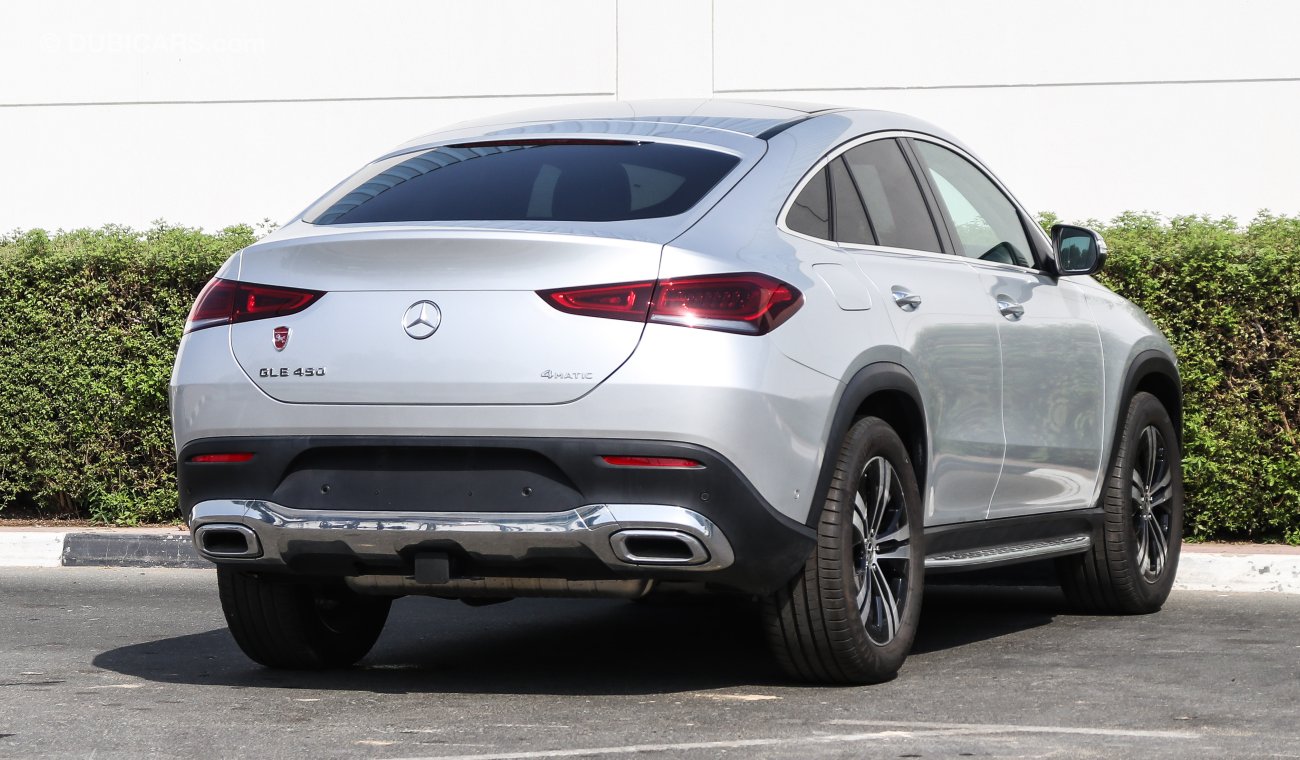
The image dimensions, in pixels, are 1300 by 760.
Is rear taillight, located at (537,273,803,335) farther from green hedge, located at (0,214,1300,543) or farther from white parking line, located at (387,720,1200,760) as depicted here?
green hedge, located at (0,214,1300,543)

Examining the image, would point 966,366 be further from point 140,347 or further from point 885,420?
point 140,347

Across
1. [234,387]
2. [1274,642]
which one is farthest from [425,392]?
[1274,642]

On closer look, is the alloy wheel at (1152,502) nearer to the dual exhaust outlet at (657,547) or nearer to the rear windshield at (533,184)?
the rear windshield at (533,184)

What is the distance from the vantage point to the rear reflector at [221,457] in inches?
194

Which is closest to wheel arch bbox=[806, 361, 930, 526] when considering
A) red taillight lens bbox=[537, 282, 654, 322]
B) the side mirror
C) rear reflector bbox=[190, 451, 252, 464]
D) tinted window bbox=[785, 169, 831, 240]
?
tinted window bbox=[785, 169, 831, 240]

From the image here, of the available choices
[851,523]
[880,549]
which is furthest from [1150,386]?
[851,523]

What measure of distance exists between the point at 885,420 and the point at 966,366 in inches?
17.8

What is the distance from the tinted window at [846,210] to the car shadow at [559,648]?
1.11m

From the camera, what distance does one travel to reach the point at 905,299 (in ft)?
17.9

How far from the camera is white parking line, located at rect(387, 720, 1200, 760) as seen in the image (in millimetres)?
4316

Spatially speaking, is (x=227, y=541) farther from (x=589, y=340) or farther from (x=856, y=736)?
(x=856, y=736)

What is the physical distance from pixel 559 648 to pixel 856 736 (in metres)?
1.98

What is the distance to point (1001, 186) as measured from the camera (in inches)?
263

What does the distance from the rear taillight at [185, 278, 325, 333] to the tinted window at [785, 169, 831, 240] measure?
1.31m
